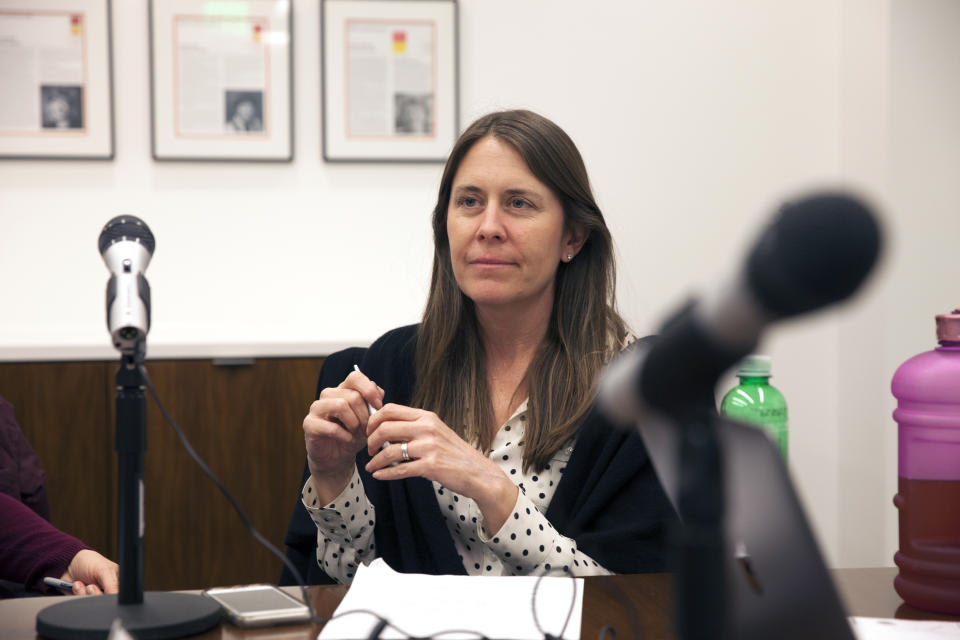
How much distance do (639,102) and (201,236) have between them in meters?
1.50

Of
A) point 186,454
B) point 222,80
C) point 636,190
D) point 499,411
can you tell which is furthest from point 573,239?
point 222,80

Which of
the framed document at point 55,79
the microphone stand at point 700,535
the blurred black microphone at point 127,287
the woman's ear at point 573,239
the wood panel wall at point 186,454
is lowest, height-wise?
the wood panel wall at point 186,454

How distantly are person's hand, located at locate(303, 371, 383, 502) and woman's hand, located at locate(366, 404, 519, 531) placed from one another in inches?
2.0

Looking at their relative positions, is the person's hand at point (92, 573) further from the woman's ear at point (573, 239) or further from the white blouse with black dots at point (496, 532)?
the woman's ear at point (573, 239)

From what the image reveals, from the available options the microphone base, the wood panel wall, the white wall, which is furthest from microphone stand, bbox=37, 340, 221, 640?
the white wall

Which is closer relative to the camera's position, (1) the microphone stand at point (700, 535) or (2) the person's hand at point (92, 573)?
(1) the microphone stand at point (700, 535)

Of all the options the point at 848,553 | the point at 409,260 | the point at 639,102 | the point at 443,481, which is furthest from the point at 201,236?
the point at 848,553

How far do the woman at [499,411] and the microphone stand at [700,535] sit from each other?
30.5 inches

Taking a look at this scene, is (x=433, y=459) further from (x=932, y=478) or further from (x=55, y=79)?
(x=55, y=79)

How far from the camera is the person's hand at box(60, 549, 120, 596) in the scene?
4.67ft

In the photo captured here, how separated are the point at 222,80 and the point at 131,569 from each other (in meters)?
2.20

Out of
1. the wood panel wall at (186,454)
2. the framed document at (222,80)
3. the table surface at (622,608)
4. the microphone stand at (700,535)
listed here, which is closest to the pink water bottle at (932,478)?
the table surface at (622,608)

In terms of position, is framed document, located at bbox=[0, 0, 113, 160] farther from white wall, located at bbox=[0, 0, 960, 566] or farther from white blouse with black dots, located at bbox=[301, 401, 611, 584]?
white blouse with black dots, located at bbox=[301, 401, 611, 584]

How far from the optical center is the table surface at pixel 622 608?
96 centimetres
